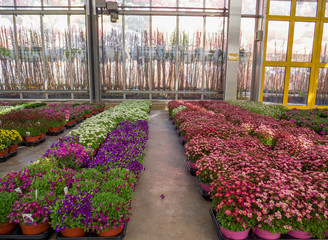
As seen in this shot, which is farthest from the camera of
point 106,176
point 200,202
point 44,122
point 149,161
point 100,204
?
point 44,122

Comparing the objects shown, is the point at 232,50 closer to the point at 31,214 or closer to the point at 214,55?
the point at 214,55

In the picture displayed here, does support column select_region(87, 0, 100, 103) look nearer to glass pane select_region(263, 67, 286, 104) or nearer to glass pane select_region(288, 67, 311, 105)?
glass pane select_region(263, 67, 286, 104)

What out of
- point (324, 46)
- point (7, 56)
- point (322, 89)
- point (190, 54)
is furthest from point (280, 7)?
point (7, 56)

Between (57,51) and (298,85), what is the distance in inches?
446

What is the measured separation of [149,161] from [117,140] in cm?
77

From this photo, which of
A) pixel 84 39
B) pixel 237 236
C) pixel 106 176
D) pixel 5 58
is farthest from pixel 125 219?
pixel 5 58

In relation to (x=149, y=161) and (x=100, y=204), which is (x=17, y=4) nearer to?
(x=149, y=161)

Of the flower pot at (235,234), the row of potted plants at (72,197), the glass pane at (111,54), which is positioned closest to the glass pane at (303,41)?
the glass pane at (111,54)


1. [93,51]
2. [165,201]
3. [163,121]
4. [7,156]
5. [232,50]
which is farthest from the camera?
[93,51]

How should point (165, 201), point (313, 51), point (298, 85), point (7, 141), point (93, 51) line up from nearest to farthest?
point (165, 201) < point (7, 141) < point (93, 51) < point (313, 51) < point (298, 85)

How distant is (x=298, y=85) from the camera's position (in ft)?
35.5

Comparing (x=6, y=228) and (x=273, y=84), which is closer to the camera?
(x=6, y=228)

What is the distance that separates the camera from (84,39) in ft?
34.2

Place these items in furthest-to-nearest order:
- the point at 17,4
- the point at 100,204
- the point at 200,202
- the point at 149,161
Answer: the point at 17,4
the point at 149,161
the point at 200,202
the point at 100,204
